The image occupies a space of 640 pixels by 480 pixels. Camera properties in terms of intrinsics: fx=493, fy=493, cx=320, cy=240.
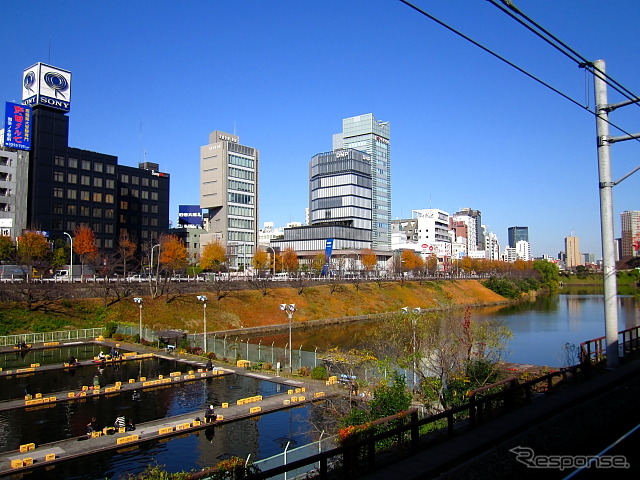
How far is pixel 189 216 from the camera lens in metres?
148

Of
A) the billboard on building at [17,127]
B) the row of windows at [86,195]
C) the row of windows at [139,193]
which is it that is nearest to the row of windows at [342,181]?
the row of windows at [139,193]

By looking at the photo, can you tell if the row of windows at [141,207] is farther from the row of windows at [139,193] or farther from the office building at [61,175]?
the office building at [61,175]

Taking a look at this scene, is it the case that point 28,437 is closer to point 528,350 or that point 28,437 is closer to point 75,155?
point 528,350

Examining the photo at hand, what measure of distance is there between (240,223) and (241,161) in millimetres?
16138

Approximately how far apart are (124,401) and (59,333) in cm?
2508

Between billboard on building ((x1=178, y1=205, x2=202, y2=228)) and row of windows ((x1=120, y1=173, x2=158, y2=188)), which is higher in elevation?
row of windows ((x1=120, y1=173, x2=158, y2=188))

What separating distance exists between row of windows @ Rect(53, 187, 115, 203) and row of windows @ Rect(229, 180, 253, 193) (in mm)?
32512

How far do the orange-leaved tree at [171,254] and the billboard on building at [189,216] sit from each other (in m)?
45.6

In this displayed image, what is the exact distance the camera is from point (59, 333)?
5009 cm

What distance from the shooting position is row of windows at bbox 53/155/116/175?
299 ft

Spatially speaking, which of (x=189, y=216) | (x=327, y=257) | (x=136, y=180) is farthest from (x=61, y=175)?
(x=327, y=257)

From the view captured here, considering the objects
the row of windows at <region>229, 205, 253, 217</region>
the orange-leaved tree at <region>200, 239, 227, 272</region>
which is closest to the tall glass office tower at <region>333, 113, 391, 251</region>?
the row of windows at <region>229, 205, 253, 217</region>

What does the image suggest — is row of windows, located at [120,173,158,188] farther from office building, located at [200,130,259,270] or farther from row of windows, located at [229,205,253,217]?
row of windows, located at [229,205,253,217]

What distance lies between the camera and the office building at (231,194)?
124 m
